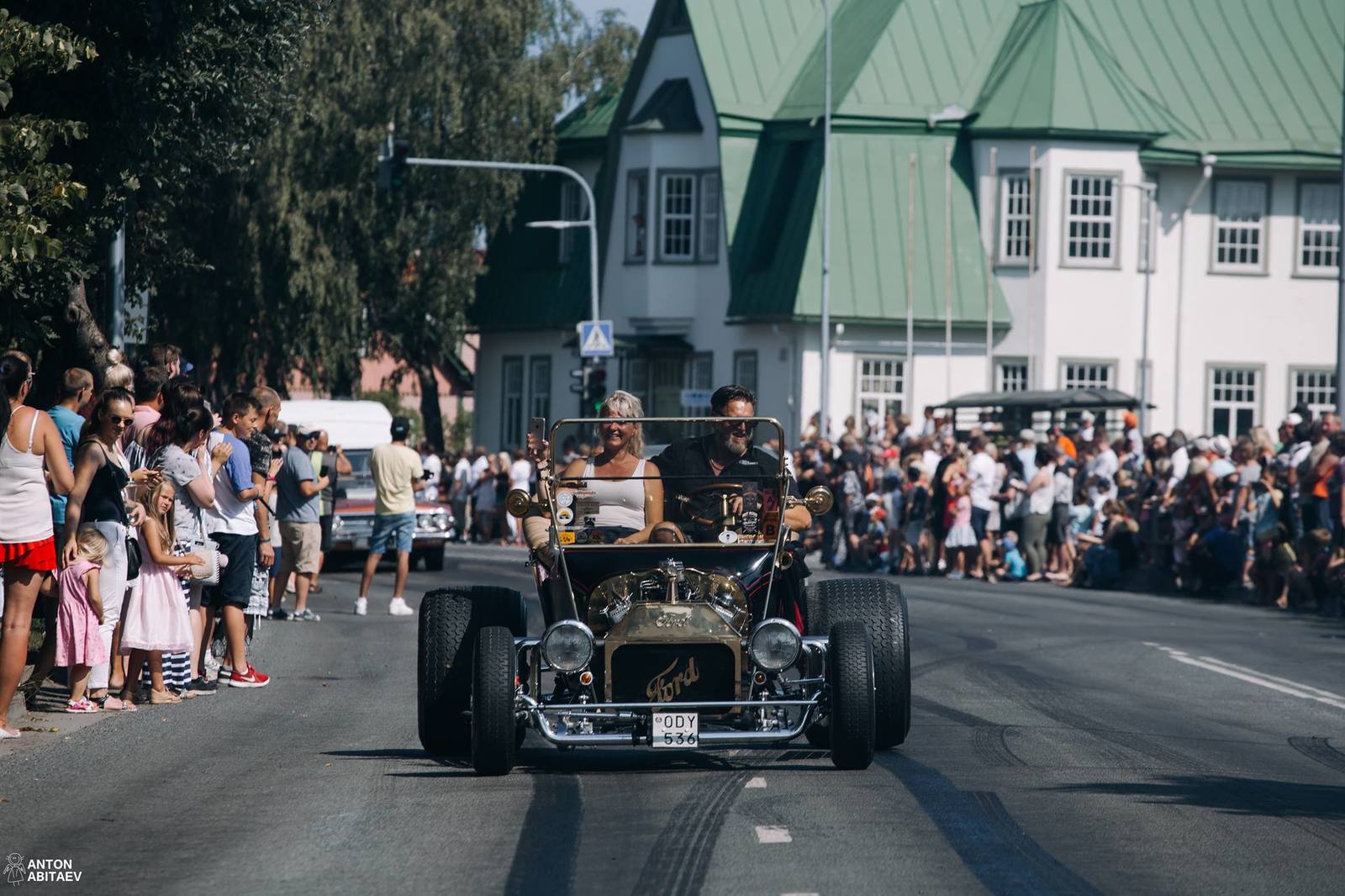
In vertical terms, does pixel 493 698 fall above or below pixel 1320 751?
above

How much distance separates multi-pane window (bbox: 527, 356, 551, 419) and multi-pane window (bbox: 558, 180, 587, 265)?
2.65m

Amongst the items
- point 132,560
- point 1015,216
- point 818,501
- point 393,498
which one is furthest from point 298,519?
point 1015,216

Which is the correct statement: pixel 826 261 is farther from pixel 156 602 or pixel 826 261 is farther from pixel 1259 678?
pixel 156 602

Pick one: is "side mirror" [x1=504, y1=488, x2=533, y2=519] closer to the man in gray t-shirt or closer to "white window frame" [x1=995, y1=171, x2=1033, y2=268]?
the man in gray t-shirt

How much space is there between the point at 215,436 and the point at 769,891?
8.65m

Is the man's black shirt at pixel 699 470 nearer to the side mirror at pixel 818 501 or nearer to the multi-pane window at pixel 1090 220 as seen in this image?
the side mirror at pixel 818 501

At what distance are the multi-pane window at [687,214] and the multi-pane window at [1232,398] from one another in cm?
1166

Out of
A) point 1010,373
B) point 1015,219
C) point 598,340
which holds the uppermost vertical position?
point 1015,219

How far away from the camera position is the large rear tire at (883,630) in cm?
1084

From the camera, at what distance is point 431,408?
58781 millimetres

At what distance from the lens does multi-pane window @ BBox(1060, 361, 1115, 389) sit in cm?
4628

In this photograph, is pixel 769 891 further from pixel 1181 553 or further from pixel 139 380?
pixel 1181 553

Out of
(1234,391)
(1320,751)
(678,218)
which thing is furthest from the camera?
(678,218)

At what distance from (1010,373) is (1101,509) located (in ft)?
58.0
